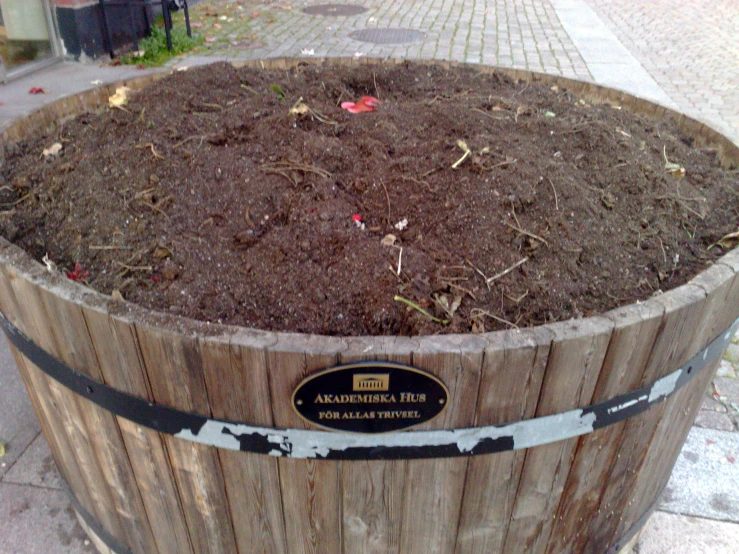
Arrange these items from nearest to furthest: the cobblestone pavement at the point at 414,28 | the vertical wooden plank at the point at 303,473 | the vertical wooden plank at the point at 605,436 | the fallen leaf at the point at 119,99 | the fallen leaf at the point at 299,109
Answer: the vertical wooden plank at the point at 303,473
the vertical wooden plank at the point at 605,436
the fallen leaf at the point at 299,109
the fallen leaf at the point at 119,99
the cobblestone pavement at the point at 414,28

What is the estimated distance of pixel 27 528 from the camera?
2129mm

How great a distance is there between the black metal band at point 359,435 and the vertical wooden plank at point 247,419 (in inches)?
1.7

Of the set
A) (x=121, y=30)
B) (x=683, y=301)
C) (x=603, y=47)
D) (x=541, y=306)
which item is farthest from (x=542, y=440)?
(x=603, y=47)

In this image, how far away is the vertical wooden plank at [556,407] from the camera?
1.22 meters

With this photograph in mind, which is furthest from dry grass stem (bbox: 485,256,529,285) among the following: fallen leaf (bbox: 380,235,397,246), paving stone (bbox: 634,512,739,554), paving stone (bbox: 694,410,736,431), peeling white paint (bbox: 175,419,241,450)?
paving stone (bbox: 694,410,736,431)

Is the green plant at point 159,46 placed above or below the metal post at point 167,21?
below

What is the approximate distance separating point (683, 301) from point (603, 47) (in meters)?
7.26

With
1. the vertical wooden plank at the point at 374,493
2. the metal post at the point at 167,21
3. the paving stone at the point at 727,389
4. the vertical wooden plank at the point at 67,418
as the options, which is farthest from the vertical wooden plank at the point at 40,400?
the metal post at the point at 167,21

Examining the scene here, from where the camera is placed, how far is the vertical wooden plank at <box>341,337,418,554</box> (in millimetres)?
1171

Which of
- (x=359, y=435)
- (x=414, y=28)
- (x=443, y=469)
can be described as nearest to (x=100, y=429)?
(x=359, y=435)

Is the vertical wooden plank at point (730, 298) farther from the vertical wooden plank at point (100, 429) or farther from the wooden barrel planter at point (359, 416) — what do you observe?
the vertical wooden plank at point (100, 429)

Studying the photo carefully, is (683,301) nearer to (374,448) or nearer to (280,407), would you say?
(374,448)

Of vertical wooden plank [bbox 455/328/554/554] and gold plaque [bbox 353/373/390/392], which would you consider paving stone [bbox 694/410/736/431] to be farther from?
gold plaque [bbox 353/373/390/392]

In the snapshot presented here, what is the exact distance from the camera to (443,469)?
1358mm
